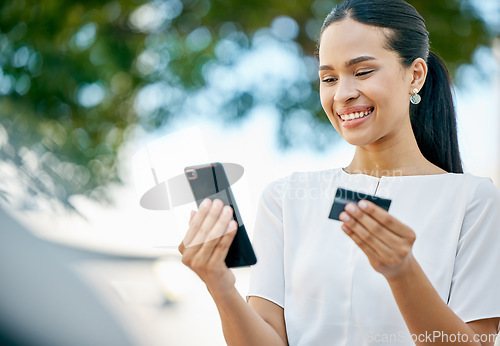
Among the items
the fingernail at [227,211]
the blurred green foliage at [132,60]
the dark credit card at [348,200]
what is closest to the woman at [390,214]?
the fingernail at [227,211]

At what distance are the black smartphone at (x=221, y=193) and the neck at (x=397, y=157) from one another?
1.56 ft

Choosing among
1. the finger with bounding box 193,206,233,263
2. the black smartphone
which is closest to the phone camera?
the black smartphone

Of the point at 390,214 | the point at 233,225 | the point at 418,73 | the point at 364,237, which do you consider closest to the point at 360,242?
the point at 364,237

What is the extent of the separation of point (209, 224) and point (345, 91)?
0.48 meters

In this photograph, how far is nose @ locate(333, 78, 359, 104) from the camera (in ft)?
4.49

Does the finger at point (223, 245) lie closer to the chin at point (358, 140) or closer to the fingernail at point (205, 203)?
the fingernail at point (205, 203)

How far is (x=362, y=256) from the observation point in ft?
4.60

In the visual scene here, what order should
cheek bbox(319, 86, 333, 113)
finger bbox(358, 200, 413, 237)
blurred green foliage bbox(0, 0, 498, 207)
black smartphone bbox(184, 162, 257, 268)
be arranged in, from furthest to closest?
blurred green foliage bbox(0, 0, 498, 207), cheek bbox(319, 86, 333, 113), black smartphone bbox(184, 162, 257, 268), finger bbox(358, 200, 413, 237)

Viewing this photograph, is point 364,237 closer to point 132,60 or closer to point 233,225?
point 233,225

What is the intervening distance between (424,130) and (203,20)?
101 inches

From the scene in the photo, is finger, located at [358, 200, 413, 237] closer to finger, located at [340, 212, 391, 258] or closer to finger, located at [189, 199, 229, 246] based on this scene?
finger, located at [340, 212, 391, 258]

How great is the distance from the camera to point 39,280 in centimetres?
307

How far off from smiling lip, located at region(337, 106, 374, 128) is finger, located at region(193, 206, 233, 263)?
40cm

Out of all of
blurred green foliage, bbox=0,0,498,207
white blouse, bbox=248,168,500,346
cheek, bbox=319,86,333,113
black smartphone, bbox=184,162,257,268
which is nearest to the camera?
black smartphone, bbox=184,162,257,268
